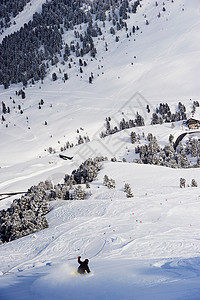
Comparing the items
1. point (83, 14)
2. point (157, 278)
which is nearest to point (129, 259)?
point (157, 278)

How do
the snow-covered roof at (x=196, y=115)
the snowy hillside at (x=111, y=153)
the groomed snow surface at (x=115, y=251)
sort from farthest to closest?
the snow-covered roof at (x=196, y=115), the snowy hillside at (x=111, y=153), the groomed snow surface at (x=115, y=251)

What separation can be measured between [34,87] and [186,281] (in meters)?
112

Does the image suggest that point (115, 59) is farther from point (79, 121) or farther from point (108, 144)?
point (108, 144)

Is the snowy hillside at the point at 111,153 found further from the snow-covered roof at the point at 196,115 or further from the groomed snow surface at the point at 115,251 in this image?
the snow-covered roof at the point at 196,115

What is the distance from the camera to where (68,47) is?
12356 centimetres

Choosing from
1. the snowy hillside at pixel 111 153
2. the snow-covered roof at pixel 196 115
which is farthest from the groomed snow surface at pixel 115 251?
the snow-covered roof at pixel 196 115

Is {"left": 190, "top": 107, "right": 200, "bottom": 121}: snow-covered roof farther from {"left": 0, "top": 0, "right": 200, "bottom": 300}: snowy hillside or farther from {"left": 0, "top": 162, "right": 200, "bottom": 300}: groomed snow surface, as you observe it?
{"left": 0, "top": 162, "right": 200, "bottom": 300}: groomed snow surface

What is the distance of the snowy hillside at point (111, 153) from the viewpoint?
7.83 meters

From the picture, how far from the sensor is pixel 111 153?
46000 millimetres

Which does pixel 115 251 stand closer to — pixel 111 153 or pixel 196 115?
pixel 111 153

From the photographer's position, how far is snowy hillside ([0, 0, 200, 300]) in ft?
25.7

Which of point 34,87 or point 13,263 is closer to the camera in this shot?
point 13,263

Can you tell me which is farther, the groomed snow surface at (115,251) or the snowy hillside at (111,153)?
the snowy hillside at (111,153)

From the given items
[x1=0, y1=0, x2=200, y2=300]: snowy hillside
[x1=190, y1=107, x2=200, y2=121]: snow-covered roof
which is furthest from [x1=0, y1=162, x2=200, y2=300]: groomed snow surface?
[x1=190, y1=107, x2=200, y2=121]: snow-covered roof
